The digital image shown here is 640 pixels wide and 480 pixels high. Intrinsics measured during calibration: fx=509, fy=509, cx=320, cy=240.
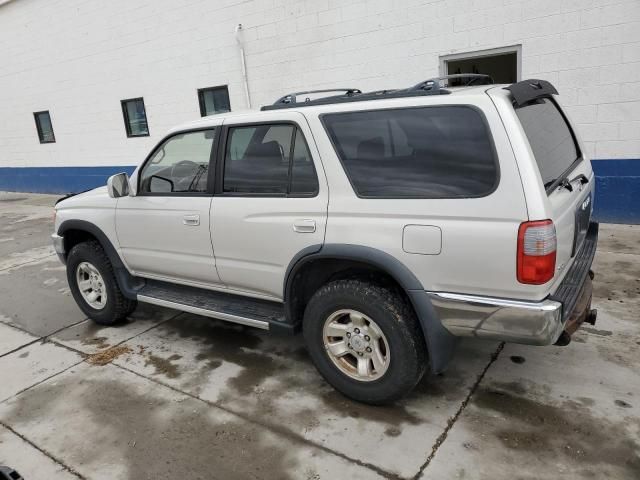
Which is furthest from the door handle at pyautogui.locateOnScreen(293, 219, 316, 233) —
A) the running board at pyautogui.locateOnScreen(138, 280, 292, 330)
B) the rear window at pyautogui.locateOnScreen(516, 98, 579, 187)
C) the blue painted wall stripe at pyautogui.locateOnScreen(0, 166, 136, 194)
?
the blue painted wall stripe at pyautogui.locateOnScreen(0, 166, 136, 194)

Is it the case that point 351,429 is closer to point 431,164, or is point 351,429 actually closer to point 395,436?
point 395,436

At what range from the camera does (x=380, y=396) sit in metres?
3.04

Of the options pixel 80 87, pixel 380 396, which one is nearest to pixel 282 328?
pixel 380 396

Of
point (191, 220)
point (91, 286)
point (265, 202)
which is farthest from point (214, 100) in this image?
point (265, 202)

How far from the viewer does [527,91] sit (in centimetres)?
288

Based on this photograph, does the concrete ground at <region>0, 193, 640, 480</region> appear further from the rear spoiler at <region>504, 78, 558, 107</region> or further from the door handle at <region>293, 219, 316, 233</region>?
the rear spoiler at <region>504, 78, 558, 107</region>

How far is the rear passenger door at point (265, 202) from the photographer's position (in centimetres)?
311

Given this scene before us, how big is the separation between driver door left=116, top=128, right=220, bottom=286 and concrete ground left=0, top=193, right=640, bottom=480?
2.35ft

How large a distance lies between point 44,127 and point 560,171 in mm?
14572

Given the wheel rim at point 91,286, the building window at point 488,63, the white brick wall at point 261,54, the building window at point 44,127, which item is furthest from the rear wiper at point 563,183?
the building window at point 44,127

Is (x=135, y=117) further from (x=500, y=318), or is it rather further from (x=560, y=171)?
(x=500, y=318)

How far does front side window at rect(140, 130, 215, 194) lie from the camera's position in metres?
3.76

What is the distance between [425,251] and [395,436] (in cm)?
107

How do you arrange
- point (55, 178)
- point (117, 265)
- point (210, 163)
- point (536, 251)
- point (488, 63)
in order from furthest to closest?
point (55, 178) → point (488, 63) → point (117, 265) → point (210, 163) → point (536, 251)
